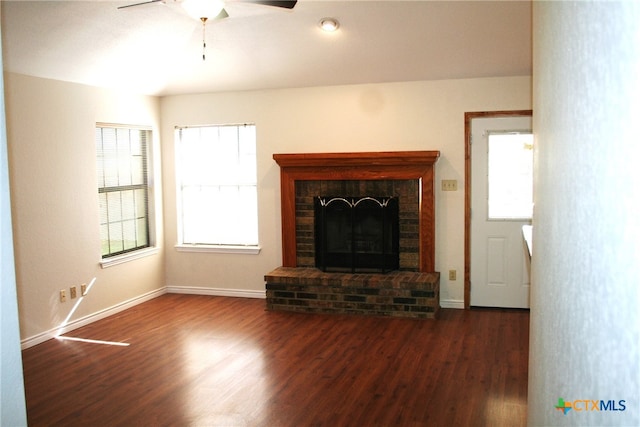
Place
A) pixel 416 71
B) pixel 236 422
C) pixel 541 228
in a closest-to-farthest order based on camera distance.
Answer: pixel 541 228 → pixel 236 422 → pixel 416 71

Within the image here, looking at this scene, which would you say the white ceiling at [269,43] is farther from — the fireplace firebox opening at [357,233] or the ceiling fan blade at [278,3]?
the fireplace firebox opening at [357,233]

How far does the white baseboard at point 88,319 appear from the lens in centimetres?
504

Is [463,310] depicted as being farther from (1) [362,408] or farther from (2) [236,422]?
(2) [236,422]

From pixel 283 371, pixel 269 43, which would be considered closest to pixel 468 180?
pixel 269 43

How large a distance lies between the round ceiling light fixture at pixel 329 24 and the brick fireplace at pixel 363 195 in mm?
1442

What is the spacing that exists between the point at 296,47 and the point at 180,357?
2.78m

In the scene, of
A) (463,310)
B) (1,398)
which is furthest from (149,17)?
(1,398)

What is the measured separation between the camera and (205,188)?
6.78m

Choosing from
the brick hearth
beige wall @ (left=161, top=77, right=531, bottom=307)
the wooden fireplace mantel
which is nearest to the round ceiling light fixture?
beige wall @ (left=161, top=77, right=531, bottom=307)

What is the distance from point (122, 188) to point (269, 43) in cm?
225

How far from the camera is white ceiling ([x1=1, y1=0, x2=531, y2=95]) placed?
4426 mm

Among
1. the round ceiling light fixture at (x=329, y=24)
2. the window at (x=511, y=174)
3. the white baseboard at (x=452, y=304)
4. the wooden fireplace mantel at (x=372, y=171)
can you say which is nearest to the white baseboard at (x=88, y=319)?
the wooden fireplace mantel at (x=372, y=171)

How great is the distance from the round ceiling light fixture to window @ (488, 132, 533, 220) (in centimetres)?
194

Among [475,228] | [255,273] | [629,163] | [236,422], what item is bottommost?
[236,422]
